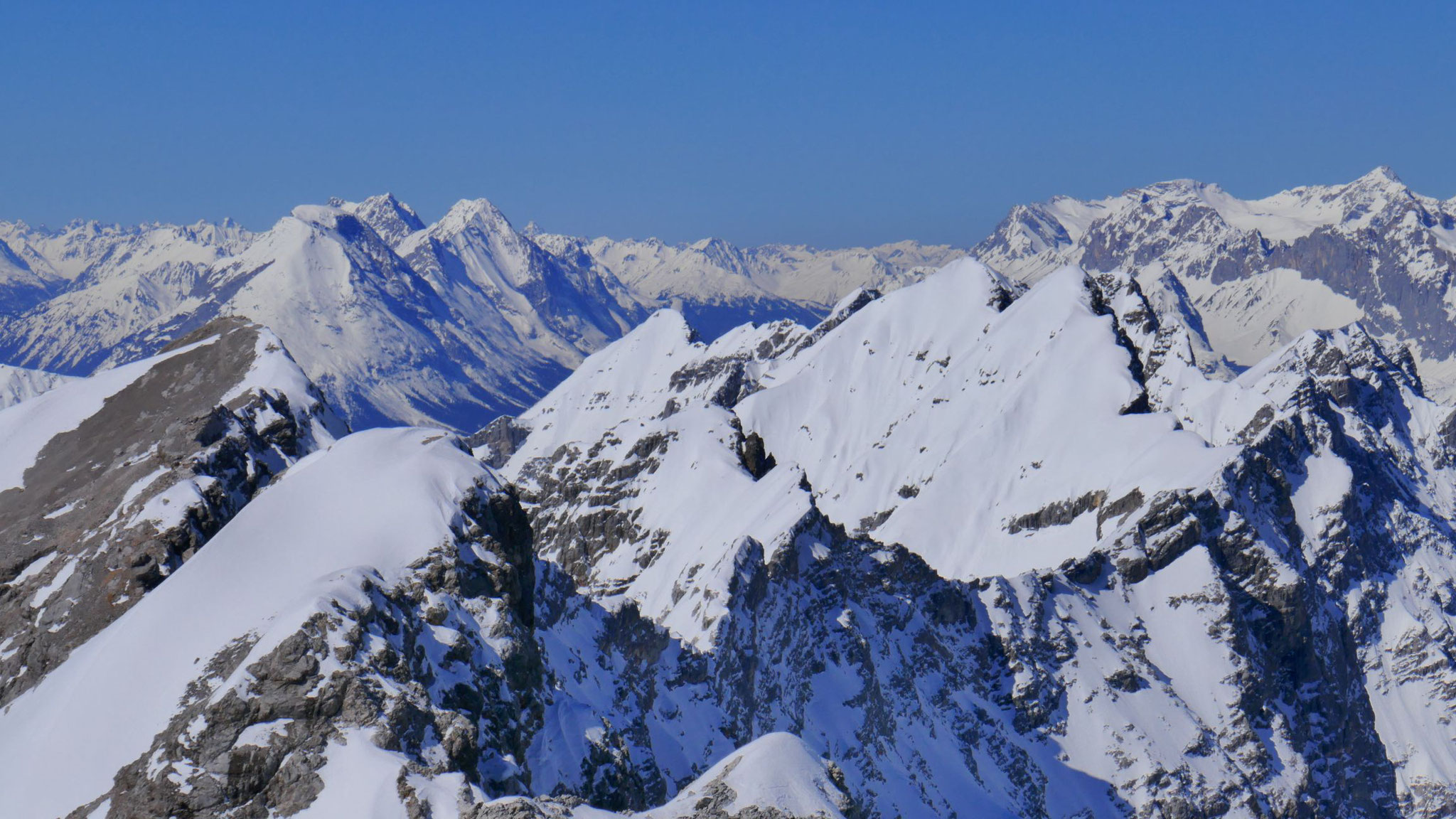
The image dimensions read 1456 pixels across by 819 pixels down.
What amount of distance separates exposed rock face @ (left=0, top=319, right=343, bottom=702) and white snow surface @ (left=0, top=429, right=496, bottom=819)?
5.11 m

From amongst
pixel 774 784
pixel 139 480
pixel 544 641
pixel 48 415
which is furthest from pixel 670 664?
pixel 774 784

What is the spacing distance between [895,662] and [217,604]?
100 m

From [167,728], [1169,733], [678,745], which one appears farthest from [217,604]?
[1169,733]

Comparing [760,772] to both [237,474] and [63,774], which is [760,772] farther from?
[237,474]

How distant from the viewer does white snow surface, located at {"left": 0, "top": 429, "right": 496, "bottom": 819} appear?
2504 inches

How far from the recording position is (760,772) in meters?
58.2

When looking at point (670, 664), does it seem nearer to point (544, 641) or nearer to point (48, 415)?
point (544, 641)

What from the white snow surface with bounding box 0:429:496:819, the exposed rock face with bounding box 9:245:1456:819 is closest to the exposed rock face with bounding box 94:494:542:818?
the exposed rock face with bounding box 9:245:1456:819

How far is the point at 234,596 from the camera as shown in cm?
7162

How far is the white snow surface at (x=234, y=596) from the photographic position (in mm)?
63594

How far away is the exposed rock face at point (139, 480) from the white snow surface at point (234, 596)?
16.8ft

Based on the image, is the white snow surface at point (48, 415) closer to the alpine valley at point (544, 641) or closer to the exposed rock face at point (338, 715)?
the alpine valley at point (544, 641)

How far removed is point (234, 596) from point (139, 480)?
2828cm

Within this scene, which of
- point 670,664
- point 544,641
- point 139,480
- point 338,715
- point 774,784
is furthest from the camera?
point 670,664
